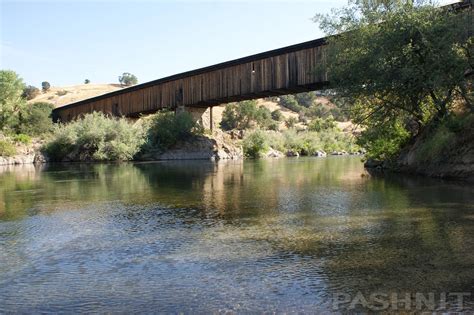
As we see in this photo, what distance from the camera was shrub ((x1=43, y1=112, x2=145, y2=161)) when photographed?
51.3 metres

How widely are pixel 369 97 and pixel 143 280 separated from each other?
22427mm

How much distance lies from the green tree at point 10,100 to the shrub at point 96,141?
13591mm

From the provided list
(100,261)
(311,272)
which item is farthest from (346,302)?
(100,261)

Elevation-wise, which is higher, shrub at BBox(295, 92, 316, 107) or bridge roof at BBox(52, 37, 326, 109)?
shrub at BBox(295, 92, 316, 107)

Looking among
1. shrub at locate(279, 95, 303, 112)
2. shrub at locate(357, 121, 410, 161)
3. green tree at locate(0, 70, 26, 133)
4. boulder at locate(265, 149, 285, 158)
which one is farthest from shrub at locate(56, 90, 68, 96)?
shrub at locate(357, 121, 410, 161)

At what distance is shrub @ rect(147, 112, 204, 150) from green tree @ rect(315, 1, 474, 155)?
29.3 meters

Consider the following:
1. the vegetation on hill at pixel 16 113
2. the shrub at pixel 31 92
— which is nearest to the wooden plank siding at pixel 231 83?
the vegetation on hill at pixel 16 113

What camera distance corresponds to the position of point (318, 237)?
927 centimetres

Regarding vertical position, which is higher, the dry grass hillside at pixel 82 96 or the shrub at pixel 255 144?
the dry grass hillside at pixel 82 96

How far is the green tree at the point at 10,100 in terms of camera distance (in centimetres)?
6531

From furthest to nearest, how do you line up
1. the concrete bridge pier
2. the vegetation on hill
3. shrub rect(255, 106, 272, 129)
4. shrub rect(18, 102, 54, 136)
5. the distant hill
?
the distant hill, shrub rect(255, 106, 272, 129), shrub rect(18, 102, 54, 136), the vegetation on hill, the concrete bridge pier

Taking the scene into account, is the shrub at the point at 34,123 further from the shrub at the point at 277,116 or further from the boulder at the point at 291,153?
the shrub at the point at 277,116

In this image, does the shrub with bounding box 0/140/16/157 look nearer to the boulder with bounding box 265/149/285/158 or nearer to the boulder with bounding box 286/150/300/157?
the boulder with bounding box 265/149/285/158

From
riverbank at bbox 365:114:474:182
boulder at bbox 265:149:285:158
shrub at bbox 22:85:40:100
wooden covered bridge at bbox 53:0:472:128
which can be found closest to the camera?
riverbank at bbox 365:114:474:182
